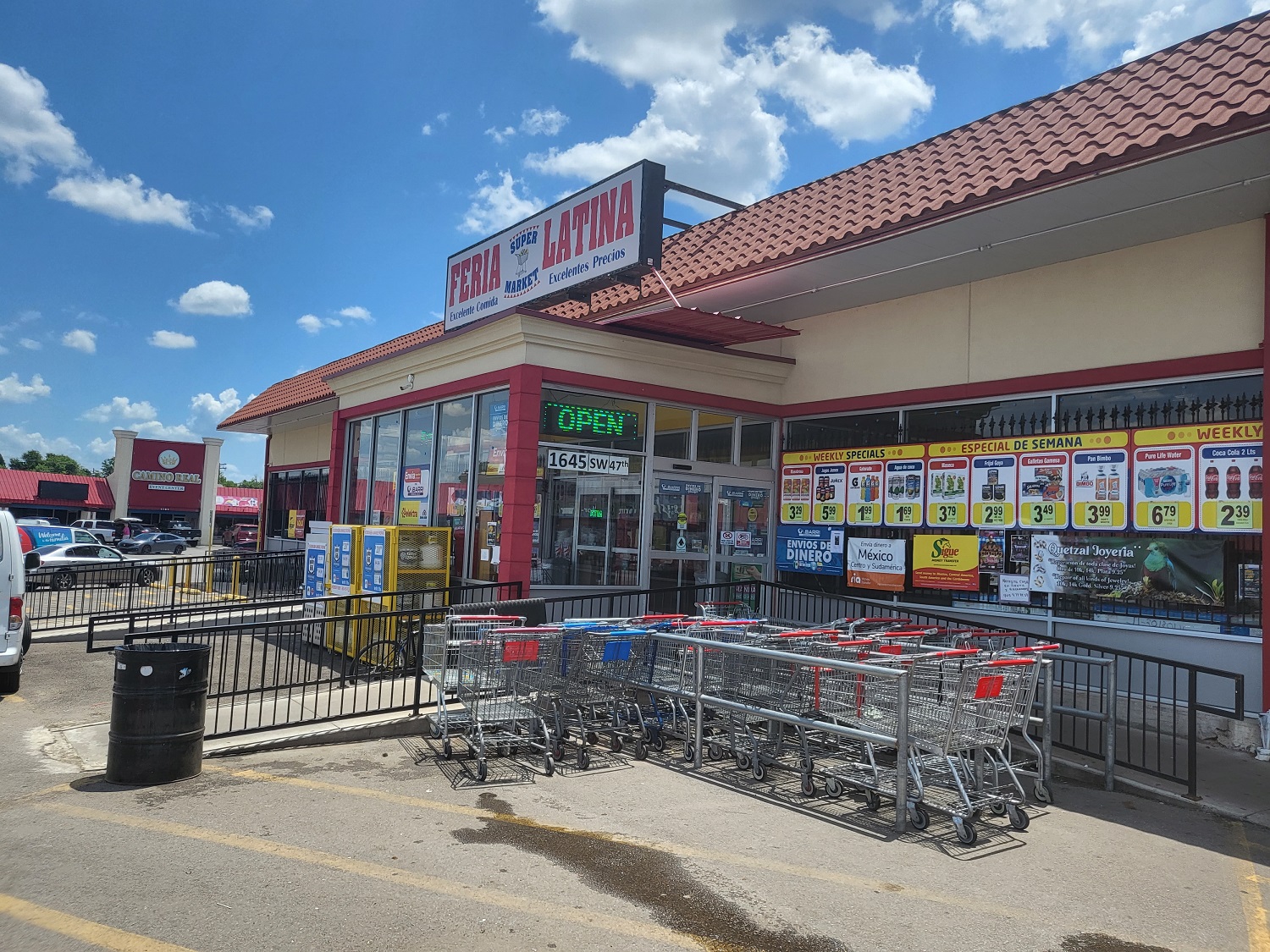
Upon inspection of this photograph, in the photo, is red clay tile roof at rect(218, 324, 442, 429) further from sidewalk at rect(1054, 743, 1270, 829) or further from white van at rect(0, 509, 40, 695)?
sidewalk at rect(1054, 743, 1270, 829)

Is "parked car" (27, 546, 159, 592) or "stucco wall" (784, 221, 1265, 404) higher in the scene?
"stucco wall" (784, 221, 1265, 404)

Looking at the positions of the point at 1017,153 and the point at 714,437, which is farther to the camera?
the point at 714,437

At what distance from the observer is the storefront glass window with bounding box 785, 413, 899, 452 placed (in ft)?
38.7

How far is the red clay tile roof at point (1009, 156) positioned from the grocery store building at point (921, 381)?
4 centimetres

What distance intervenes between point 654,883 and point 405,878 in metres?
1.39

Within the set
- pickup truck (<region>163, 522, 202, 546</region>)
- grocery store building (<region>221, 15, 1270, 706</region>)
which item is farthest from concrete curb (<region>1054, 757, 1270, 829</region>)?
pickup truck (<region>163, 522, 202, 546</region>)

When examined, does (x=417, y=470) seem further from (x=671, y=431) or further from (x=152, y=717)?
(x=152, y=717)

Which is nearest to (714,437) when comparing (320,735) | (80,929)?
(320,735)

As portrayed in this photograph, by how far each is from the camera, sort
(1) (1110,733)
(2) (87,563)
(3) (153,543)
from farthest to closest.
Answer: (3) (153,543), (2) (87,563), (1) (1110,733)

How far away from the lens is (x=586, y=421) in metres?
11.8

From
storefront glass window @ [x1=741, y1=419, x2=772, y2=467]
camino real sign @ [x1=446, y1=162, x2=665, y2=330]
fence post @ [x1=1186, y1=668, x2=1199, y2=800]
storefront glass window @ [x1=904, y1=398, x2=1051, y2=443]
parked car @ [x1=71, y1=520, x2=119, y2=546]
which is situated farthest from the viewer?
parked car @ [x1=71, y1=520, x2=119, y2=546]

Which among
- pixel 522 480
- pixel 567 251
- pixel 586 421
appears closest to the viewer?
pixel 522 480

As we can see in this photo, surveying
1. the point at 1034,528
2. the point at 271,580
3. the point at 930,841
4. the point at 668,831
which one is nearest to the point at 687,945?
the point at 668,831

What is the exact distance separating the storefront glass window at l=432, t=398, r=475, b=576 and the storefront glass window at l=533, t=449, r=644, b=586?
175 cm
